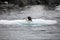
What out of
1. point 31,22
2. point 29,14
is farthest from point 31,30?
point 29,14

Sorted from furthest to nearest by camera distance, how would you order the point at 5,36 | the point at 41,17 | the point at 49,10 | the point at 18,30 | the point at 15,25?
the point at 49,10 < the point at 41,17 < the point at 15,25 < the point at 18,30 < the point at 5,36

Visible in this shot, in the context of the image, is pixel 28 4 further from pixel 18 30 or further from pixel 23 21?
pixel 18 30

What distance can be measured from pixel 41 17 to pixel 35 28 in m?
0.42

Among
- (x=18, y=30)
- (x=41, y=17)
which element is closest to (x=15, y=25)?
(x=18, y=30)

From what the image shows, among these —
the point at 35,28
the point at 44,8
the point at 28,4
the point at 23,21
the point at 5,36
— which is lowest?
the point at 5,36

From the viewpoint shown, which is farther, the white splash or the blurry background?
the white splash

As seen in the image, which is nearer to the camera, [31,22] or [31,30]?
[31,30]

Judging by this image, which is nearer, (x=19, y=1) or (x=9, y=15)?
(x=9, y=15)

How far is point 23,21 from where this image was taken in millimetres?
2303

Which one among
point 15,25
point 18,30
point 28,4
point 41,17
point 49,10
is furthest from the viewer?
point 28,4

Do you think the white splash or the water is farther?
the white splash

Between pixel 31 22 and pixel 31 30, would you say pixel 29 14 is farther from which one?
pixel 31 30

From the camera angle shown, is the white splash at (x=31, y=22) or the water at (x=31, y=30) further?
the white splash at (x=31, y=22)

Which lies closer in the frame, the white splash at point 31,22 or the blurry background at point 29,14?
the blurry background at point 29,14
